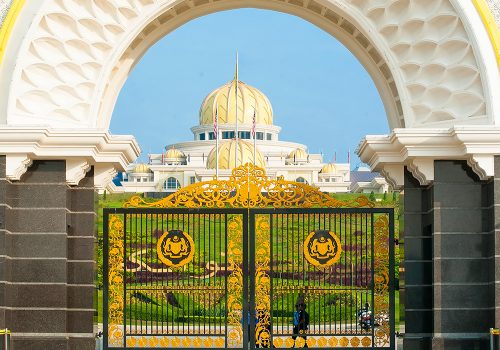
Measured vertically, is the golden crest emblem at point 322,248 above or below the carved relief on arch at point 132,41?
below

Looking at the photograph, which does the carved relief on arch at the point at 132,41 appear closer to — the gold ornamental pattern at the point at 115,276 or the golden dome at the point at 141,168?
the gold ornamental pattern at the point at 115,276

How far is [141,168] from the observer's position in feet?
228

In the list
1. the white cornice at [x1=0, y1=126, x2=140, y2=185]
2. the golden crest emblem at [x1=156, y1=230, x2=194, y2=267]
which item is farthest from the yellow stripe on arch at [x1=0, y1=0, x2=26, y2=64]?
the golden crest emblem at [x1=156, y1=230, x2=194, y2=267]

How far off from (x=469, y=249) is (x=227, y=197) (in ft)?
9.01

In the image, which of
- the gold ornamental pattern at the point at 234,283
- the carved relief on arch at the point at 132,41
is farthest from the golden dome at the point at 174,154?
the carved relief on arch at the point at 132,41

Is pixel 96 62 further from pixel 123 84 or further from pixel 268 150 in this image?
pixel 268 150

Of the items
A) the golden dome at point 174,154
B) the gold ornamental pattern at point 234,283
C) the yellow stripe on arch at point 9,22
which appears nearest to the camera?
the yellow stripe on arch at point 9,22

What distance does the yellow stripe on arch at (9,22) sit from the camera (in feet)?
36.8

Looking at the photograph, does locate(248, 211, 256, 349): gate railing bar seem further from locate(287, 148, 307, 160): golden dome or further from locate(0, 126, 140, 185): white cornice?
locate(287, 148, 307, 160): golden dome

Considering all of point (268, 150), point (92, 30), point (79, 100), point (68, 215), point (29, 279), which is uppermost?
point (268, 150)

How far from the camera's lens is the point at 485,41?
11227 mm

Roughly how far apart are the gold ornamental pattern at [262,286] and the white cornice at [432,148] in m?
1.52

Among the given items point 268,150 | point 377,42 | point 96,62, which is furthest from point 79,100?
point 268,150

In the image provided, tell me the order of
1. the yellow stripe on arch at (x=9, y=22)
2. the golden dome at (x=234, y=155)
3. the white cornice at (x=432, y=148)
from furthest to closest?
the golden dome at (x=234, y=155)
the yellow stripe on arch at (x=9, y=22)
the white cornice at (x=432, y=148)
